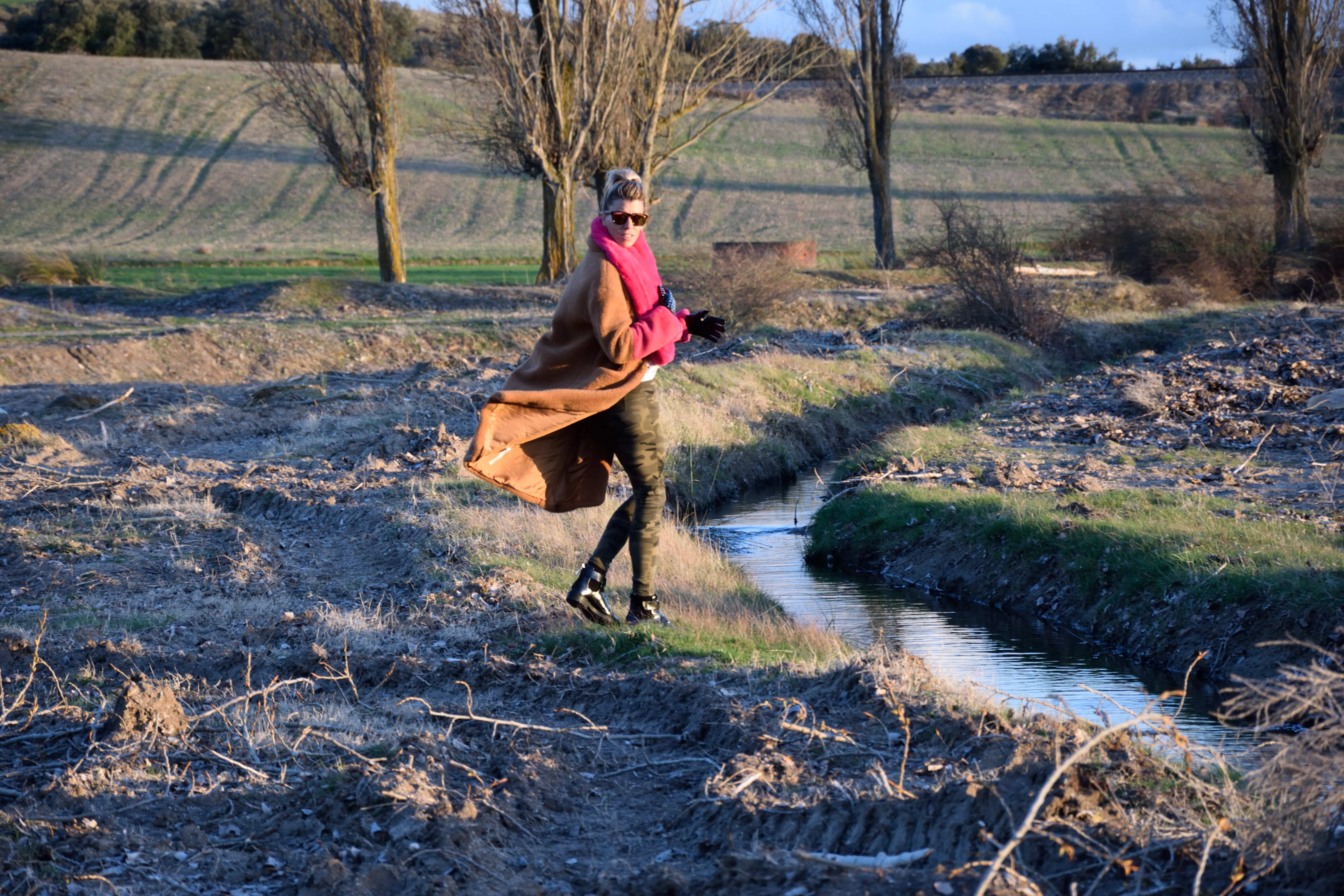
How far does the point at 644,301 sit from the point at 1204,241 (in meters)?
24.1

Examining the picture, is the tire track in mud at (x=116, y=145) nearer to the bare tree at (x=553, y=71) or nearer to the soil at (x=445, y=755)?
the bare tree at (x=553, y=71)

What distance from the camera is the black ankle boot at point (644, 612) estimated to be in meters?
6.12

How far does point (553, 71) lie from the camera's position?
22359 mm

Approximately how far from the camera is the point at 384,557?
8.05 metres

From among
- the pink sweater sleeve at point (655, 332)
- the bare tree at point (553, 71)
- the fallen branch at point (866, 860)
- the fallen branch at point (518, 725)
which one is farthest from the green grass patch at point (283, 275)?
the fallen branch at point (866, 860)

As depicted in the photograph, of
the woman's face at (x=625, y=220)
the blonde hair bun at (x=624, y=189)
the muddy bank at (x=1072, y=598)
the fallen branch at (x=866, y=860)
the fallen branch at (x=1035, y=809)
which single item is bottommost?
the muddy bank at (x=1072, y=598)

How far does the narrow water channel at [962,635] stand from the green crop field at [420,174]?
29.6 metres

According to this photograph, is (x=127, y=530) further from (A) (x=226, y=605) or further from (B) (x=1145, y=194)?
(B) (x=1145, y=194)

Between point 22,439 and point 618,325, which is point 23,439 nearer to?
point 22,439

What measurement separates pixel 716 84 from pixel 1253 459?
16806 mm

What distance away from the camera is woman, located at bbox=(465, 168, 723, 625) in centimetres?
543

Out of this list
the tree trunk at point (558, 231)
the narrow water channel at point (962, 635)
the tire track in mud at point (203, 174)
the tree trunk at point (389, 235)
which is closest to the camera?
the narrow water channel at point (962, 635)

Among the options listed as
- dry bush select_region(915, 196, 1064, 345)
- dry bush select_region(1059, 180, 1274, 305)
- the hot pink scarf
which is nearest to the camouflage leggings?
the hot pink scarf

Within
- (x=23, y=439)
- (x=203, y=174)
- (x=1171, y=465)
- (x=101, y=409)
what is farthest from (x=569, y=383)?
(x=203, y=174)
